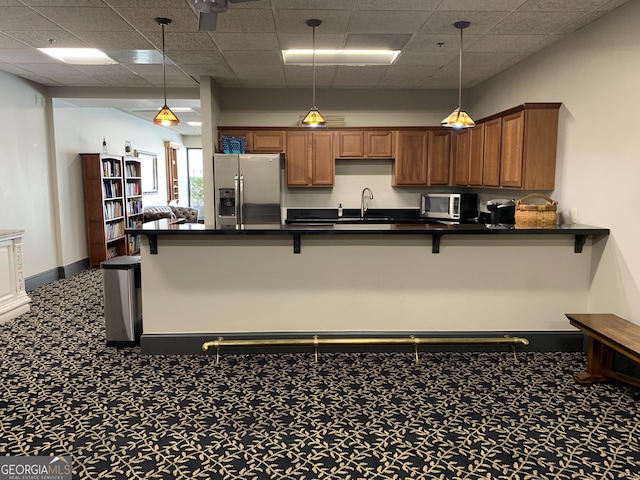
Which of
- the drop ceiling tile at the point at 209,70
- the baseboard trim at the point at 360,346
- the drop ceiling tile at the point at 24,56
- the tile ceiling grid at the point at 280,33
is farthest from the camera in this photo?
the drop ceiling tile at the point at 209,70

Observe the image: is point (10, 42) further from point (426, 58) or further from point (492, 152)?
point (492, 152)

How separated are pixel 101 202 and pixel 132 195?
1.29 m

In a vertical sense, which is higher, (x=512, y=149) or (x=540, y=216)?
(x=512, y=149)

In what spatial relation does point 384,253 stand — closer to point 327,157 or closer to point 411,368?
point 411,368

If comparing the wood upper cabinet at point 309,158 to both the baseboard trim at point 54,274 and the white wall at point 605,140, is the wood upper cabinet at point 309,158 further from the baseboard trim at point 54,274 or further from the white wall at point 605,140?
the baseboard trim at point 54,274

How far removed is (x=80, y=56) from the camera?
504 centimetres

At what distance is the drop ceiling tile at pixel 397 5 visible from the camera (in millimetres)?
3443

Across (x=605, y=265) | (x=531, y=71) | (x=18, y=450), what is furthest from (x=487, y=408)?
(x=531, y=71)

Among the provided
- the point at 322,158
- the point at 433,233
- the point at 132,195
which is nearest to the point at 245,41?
the point at 322,158

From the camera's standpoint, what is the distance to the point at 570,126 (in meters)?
4.10

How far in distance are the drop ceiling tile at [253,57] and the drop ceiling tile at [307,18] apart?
0.72m

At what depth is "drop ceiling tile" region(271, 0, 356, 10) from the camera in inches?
136

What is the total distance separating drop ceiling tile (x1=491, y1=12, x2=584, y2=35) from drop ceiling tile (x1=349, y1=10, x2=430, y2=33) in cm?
71

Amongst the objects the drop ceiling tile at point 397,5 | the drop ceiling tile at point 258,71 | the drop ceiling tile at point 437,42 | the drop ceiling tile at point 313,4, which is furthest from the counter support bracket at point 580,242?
the drop ceiling tile at point 258,71
